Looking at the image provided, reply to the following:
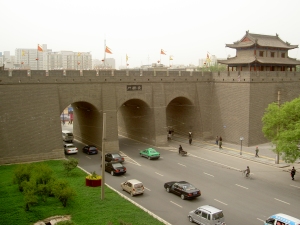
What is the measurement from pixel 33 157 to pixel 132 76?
41.0 feet

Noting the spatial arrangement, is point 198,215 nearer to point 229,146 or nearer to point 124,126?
point 229,146

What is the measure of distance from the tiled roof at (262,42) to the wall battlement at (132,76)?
3.13 meters

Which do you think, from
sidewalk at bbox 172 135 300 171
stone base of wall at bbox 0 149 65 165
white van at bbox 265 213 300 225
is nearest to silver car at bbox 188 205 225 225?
white van at bbox 265 213 300 225

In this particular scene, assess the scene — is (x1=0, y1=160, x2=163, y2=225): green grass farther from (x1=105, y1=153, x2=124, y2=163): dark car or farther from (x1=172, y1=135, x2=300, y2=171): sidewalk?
(x1=172, y1=135, x2=300, y2=171): sidewalk

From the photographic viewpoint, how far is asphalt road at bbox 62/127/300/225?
730 inches

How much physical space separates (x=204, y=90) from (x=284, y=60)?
9887 millimetres

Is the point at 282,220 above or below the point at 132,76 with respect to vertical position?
below

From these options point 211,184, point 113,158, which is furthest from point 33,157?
point 211,184

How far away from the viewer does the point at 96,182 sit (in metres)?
21.3

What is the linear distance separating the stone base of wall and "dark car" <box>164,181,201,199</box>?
11757mm

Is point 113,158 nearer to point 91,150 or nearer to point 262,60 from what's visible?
point 91,150

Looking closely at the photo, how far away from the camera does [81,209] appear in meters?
17.3

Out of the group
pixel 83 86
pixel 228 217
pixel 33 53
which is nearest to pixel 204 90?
pixel 83 86

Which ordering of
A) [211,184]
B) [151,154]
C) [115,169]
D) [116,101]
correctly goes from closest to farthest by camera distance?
[211,184]
[115,169]
[151,154]
[116,101]
